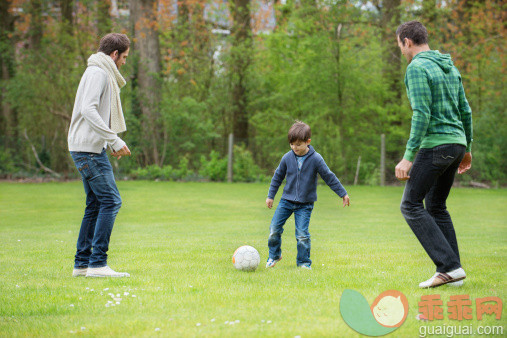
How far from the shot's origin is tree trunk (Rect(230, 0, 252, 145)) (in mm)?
24391

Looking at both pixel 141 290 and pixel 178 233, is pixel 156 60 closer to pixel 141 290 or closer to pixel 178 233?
pixel 178 233

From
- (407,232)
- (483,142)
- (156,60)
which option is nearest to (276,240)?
(407,232)

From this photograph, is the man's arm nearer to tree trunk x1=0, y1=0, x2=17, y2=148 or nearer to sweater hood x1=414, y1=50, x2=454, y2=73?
sweater hood x1=414, y1=50, x2=454, y2=73

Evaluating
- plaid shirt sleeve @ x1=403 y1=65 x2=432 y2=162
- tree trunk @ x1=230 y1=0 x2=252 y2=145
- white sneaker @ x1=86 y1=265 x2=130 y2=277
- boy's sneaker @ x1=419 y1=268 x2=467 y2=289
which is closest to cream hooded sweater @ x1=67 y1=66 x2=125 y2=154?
white sneaker @ x1=86 y1=265 x2=130 y2=277

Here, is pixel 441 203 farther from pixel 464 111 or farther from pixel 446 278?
pixel 464 111

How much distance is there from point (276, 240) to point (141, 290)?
1767mm

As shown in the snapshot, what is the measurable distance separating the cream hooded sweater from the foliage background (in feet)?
55.4

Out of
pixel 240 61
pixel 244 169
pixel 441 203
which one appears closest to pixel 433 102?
pixel 441 203

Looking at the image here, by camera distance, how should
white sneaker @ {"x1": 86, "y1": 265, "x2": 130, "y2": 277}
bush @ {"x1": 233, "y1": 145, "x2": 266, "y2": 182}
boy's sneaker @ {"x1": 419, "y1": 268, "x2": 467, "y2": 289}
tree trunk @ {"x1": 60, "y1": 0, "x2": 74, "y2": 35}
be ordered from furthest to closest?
tree trunk @ {"x1": 60, "y1": 0, "x2": 74, "y2": 35}
bush @ {"x1": 233, "y1": 145, "x2": 266, "y2": 182}
white sneaker @ {"x1": 86, "y1": 265, "x2": 130, "y2": 277}
boy's sneaker @ {"x1": 419, "y1": 268, "x2": 467, "y2": 289}

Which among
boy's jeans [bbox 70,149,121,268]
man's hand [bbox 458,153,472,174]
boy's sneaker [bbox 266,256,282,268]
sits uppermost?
man's hand [bbox 458,153,472,174]

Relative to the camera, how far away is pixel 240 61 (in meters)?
24.5

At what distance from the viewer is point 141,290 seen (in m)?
4.79

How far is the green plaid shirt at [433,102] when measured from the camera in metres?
4.55

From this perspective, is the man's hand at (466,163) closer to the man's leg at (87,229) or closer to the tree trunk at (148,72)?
the man's leg at (87,229)
